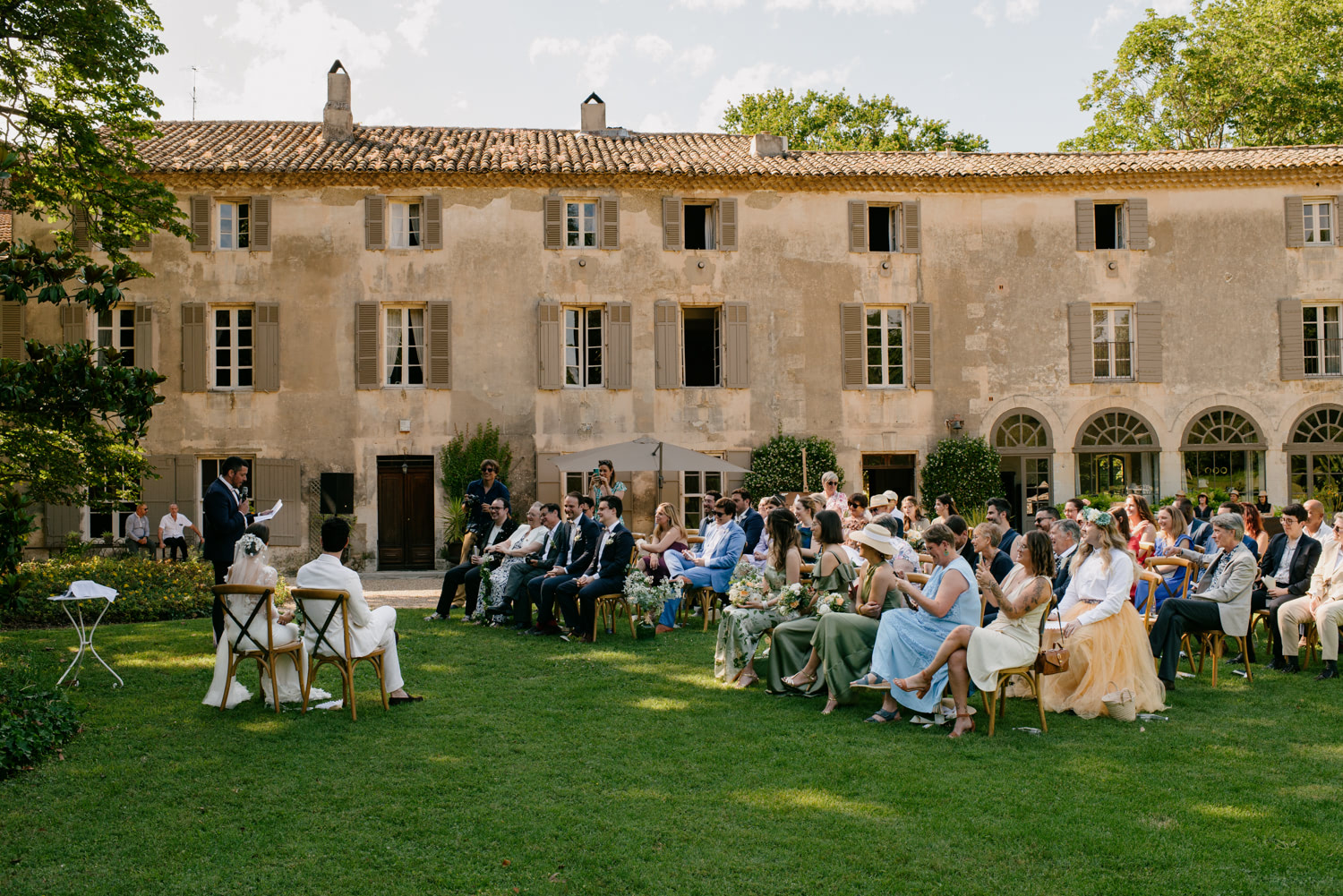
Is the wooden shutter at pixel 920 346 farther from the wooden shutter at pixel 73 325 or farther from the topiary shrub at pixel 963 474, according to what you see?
the wooden shutter at pixel 73 325

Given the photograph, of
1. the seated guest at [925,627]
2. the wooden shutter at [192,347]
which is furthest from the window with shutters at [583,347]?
the seated guest at [925,627]

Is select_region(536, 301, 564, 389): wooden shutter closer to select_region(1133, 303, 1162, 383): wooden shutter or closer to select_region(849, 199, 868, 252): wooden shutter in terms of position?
select_region(849, 199, 868, 252): wooden shutter

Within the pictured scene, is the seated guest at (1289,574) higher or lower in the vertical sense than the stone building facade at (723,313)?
lower

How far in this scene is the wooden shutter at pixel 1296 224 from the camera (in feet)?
70.5

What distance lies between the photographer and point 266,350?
66.5ft

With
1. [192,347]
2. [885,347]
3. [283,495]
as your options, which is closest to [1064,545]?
[885,347]

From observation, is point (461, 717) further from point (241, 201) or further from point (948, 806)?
point (241, 201)

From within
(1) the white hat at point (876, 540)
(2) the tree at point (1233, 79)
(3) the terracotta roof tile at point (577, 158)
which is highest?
(2) the tree at point (1233, 79)

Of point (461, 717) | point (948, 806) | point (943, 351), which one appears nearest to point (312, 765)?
point (461, 717)

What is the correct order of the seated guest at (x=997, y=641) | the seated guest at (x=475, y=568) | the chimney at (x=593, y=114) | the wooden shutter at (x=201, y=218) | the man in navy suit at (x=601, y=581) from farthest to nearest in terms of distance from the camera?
1. the chimney at (x=593, y=114)
2. the wooden shutter at (x=201, y=218)
3. the seated guest at (x=475, y=568)
4. the man in navy suit at (x=601, y=581)
5. the seated guest at (x=997, y=641)

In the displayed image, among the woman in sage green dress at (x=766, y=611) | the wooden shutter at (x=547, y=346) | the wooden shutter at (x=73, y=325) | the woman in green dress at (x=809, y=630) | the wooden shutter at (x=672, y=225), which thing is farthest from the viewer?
the wooden shutter at (x=672, y=225)

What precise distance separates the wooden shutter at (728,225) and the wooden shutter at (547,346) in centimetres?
374

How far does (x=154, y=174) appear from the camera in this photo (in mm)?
19828

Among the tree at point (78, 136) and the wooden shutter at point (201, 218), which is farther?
the wooden shutter at point (201, 218)
